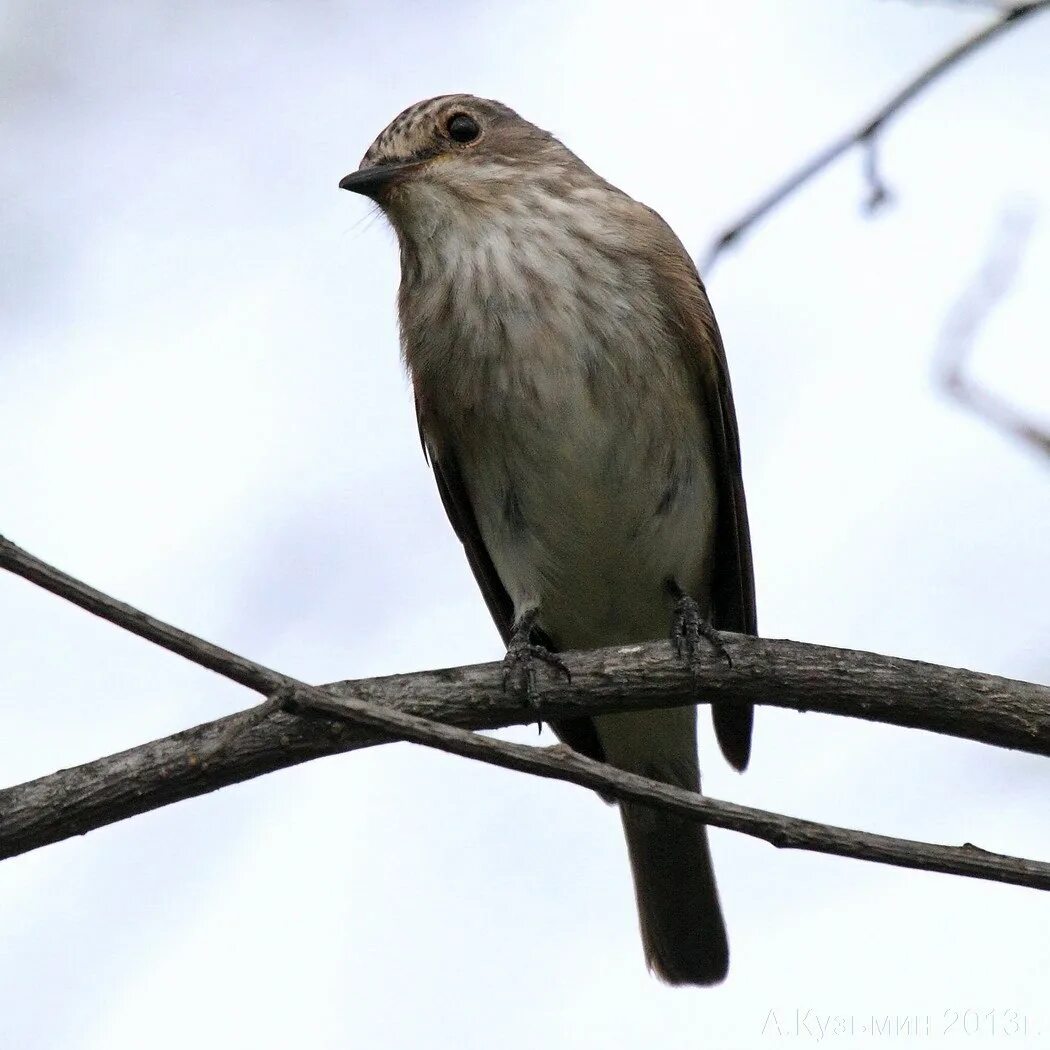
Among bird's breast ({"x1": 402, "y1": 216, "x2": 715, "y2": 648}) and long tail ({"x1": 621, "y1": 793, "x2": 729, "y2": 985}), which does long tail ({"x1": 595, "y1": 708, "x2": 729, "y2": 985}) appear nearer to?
long tail ({"x1": 621, "y1": 793, "x2": 729, "y2": 985})

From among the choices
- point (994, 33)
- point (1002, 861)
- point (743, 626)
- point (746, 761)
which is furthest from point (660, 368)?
point (1002, 861)

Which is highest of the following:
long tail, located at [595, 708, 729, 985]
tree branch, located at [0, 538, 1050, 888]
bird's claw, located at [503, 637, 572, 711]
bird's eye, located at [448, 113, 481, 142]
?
bird's eye, located at [448, 113, 481, 142]

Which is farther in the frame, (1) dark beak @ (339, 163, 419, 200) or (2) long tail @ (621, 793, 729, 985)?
(2) long tail @ (621, 793, 729, 985)

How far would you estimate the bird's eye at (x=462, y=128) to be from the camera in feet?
21.1

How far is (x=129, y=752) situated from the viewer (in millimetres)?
4164

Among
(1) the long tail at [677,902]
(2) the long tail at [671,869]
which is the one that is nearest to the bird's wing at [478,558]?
(2) the long tail at [671,869]

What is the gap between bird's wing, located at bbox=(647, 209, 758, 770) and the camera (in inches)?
240

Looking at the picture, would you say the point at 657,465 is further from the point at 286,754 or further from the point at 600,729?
the point at 286,754

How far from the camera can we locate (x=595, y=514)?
Result: 5.96 meters

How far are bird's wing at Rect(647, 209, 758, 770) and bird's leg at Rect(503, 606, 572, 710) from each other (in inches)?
46.0

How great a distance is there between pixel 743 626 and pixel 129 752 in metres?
2.94

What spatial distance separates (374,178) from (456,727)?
9.69ft

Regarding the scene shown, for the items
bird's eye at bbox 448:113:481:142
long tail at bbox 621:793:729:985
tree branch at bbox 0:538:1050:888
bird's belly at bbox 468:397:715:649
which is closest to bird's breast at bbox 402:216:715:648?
bird's belly at bbox 468:397:715:649

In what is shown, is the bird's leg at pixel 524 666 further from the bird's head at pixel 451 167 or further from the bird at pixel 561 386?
the bird's head at pixel 451 167
